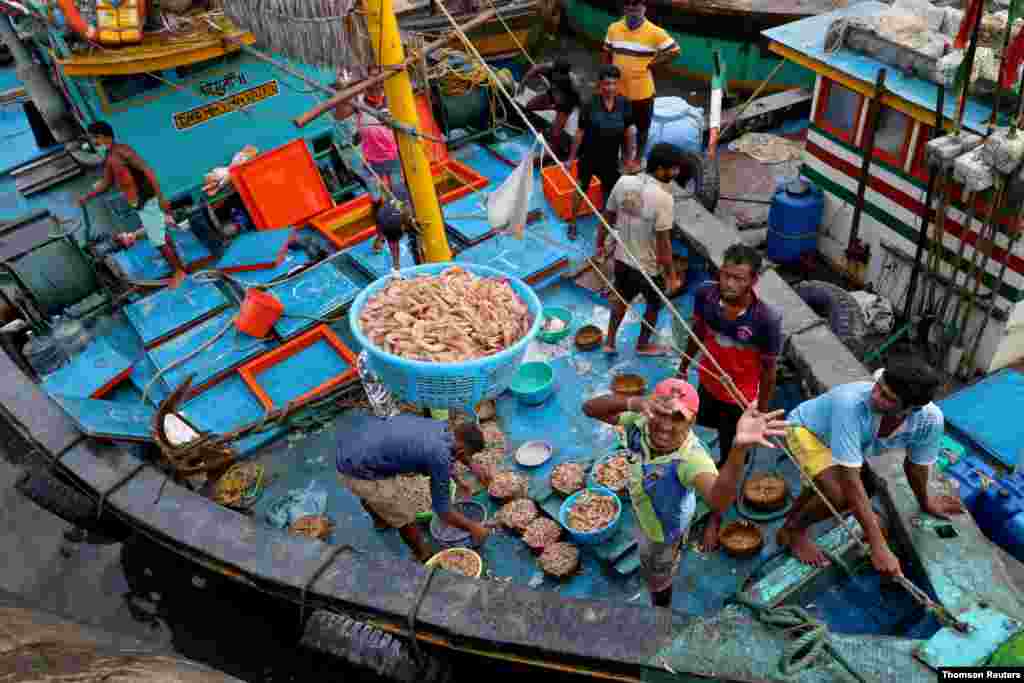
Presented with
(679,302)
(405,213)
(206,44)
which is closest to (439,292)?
(405,213)

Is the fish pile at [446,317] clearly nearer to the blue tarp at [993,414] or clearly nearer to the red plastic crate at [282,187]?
the blue tarp at [993,414]

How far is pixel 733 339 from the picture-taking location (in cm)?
458

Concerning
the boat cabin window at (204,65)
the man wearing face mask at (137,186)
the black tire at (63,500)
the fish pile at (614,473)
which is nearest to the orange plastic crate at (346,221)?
the man wearing face mask at (137,186)

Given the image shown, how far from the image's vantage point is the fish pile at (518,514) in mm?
5023

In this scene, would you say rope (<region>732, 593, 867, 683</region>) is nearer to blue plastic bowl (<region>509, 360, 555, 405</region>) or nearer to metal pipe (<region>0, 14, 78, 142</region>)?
blue plastic bowl (<region>509, 360, 555, 405</region>)

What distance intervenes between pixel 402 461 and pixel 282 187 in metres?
4.47

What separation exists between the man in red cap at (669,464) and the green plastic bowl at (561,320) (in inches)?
89.6

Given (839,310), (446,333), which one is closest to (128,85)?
(446,333)

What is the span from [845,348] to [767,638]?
226 cm

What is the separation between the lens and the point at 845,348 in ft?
16.7

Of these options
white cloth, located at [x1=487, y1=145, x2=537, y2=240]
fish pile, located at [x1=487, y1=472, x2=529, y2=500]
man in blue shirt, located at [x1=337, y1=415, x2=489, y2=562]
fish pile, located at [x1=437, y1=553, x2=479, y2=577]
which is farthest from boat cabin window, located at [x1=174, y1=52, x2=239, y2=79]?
fish pile, located at [x1=437, y1=553, x2=479, y2=577]

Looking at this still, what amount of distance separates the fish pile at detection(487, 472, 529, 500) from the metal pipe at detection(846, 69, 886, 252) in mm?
3925

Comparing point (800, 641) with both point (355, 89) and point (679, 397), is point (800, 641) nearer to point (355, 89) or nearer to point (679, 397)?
point (679, 397)

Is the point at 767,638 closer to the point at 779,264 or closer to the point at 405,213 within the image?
the point at 405,213
